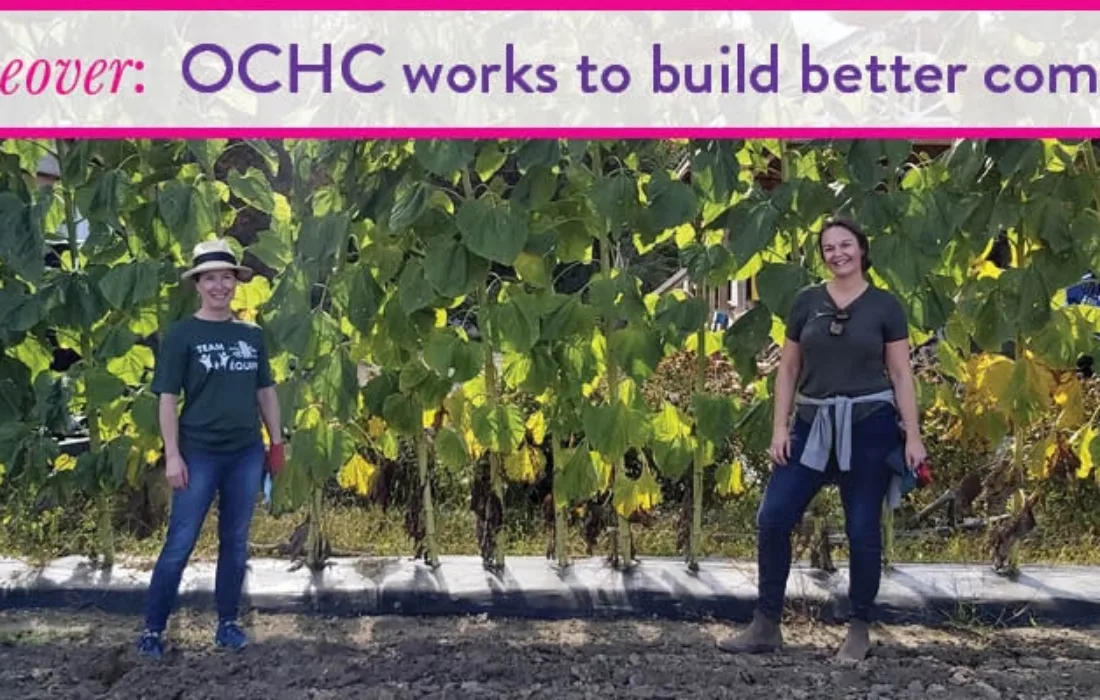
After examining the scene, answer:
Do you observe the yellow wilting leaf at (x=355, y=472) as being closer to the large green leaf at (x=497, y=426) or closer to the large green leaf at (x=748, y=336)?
the large green leaf at (x=497, y=426)

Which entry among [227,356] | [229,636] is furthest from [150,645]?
[227,356]

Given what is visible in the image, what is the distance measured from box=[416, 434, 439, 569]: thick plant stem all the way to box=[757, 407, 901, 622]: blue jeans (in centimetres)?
118

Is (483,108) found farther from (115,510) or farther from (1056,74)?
(115,510)

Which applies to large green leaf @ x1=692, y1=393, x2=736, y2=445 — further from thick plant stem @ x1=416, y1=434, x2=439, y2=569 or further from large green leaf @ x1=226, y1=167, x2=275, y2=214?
large green leaf @ x1=226, y1=167, x2=275, y2=214

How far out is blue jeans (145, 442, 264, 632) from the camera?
11.9ft

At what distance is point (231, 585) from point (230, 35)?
5.27 feet

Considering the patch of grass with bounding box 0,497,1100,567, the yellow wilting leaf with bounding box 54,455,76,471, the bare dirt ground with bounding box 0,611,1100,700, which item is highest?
the yellow wilting leaf with bounding box 54,455,76,471

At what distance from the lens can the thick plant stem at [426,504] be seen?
4.29 m

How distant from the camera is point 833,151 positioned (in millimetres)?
3896

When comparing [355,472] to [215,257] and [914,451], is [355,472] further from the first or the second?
[914,451]

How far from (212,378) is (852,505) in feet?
5.95

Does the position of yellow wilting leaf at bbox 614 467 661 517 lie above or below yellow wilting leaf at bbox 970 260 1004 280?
below

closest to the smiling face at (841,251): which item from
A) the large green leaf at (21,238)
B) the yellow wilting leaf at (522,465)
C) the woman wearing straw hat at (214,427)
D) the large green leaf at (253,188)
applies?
the yellow wilting leaf at (522,465)

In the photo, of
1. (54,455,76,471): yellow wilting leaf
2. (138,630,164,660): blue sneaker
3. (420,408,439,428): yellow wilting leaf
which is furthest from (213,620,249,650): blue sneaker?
(54,455,76,471): yellow wilting leaf
